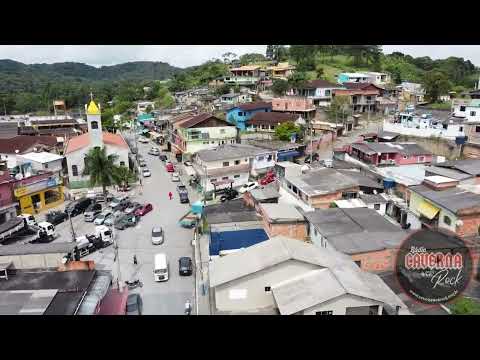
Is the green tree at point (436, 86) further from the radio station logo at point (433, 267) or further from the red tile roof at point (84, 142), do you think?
the red tile roof at point (84, 142)

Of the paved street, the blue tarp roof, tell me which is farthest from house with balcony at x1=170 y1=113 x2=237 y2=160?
the blue tarp roof

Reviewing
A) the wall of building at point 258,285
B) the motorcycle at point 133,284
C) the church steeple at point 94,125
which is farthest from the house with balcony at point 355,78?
the wall of building at point 258,285

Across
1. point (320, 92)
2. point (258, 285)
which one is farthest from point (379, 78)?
point (258, 285)

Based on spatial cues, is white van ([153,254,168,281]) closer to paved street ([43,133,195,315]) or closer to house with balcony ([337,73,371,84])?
paved street ([43,133,195,315])

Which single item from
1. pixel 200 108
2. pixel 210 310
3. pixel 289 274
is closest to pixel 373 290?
pixel 289 274

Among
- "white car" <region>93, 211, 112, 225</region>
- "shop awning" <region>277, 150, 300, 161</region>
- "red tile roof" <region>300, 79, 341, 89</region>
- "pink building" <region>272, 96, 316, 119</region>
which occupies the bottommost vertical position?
"white car" <region>93, 211, 112, 225</region>
